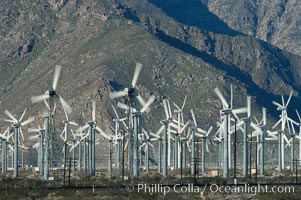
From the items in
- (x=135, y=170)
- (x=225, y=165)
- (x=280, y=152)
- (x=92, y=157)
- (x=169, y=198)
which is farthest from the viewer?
(x=280, y=152)

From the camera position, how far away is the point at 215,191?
314 ft

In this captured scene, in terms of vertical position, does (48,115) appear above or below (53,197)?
above

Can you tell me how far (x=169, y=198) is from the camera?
86.5 m

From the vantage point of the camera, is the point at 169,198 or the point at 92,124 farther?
the point at 92,124

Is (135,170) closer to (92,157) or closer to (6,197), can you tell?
(92,157)

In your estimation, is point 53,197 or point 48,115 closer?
point 53,197

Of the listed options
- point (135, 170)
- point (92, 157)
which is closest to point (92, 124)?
point (92, 157)

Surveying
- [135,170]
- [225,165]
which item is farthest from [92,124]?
[225,165]

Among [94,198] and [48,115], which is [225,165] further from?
[94,198]

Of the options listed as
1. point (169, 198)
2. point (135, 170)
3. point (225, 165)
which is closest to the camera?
point (169, 198)

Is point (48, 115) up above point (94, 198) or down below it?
above

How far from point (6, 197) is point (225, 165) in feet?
161

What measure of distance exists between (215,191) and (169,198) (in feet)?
33.0

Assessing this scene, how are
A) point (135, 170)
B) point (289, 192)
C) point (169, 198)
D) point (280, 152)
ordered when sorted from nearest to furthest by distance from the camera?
1. point (169, 198)
2. point (289, 192)
3. point (135, 170)
4. point (280, 152)
